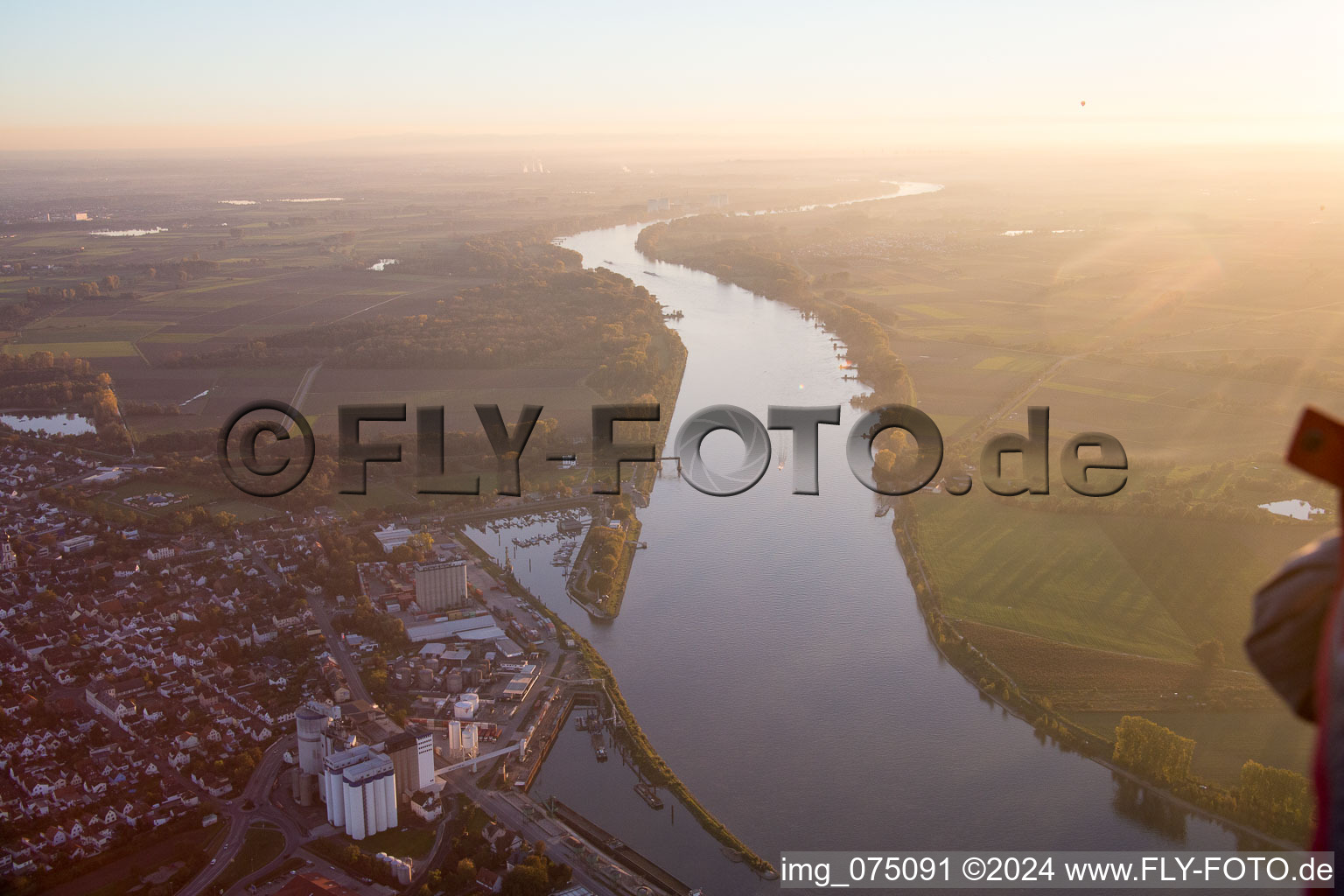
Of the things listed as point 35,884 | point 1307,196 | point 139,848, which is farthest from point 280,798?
point 1307,196

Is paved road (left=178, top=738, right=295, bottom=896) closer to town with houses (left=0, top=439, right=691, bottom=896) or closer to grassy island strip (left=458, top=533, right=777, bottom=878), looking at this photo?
town with houses (left=0, top=439, right=691, bottom=896)

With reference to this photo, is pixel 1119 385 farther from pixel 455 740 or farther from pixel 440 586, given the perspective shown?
pixel 455 740

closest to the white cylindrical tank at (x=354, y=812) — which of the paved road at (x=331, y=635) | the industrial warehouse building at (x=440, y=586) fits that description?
the paved road at (x=331, y=635)

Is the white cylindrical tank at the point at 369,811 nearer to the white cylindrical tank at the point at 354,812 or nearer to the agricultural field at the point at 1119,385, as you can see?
the white cylindrical tank at the point at 354,812

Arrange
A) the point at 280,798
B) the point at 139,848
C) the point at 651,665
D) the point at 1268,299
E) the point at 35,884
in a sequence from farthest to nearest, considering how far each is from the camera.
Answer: the point at 1268,299 → the point at 651,665 → the point at 280,798 → the point at 139,848 → the point at 35,884

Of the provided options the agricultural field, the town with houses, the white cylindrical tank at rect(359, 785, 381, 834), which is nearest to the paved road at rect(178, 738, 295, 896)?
the town with houses

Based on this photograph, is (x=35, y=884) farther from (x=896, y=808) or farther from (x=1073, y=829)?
(x=1073, y=829)
